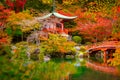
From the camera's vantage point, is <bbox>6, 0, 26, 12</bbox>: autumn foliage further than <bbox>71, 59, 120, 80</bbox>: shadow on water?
Yes

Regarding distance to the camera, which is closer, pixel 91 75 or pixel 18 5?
pixel 91 75

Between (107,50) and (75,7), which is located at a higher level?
(75,7)

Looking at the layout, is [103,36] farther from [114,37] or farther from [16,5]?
[16,5]

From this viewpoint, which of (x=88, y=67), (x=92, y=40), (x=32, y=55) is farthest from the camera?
(x=92, y=40)

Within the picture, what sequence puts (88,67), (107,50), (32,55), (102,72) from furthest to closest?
(107,50) < (32,55) < (88,67) < (102,72)

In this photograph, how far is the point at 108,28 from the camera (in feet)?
111

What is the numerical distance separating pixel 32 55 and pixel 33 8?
1052 centimetres

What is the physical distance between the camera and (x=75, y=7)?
38.6 metres

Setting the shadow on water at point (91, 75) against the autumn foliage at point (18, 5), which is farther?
the autumn foliage at point (18, 5)

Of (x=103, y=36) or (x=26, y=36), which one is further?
(x=103, y=36)

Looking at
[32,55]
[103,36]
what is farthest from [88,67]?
[103,36]

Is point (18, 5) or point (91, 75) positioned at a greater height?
point (18, 5)

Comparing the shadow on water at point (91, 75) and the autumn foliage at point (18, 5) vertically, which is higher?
the autumn foliage at point (18, 5)

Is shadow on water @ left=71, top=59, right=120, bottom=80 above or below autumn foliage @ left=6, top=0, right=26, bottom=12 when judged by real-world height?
below
